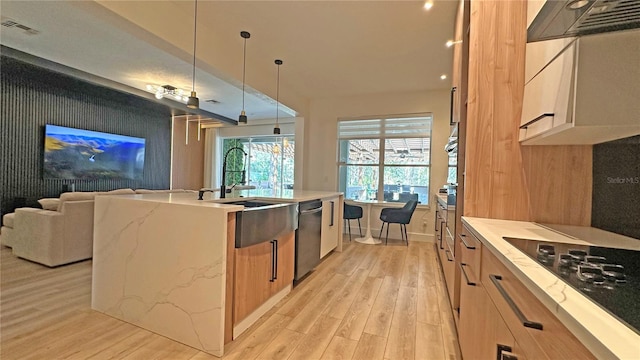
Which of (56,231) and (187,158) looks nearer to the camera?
(56,231)

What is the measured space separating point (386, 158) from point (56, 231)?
5095 millimetres

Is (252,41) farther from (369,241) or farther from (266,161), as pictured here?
(266,161)

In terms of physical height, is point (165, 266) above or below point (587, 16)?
below

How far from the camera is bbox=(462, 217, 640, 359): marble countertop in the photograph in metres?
0.43

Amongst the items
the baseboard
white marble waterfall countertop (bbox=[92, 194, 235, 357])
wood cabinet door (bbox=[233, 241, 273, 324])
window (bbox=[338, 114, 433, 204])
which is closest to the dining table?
window (bbox=[338, 114, 433, 204])

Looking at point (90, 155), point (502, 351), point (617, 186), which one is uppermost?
point (90, 155)

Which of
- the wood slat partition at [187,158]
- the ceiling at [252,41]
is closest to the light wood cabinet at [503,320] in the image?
the ceiling at [252,41]

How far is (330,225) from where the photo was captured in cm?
372

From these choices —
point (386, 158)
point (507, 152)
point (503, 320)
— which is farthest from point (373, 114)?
point (503, 320)

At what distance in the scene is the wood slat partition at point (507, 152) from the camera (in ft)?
4.96

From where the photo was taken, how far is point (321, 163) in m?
5.78

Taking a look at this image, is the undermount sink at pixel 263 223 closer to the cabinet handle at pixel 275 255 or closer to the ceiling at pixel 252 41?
the cabinet handle at pixel 275 255

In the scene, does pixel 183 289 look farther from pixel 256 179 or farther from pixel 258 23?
pixel 256 179

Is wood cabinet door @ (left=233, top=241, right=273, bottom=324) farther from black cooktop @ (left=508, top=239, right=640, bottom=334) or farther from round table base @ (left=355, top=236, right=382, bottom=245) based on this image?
round table base @ (left=355, top=236, right=382, bottom=245)
